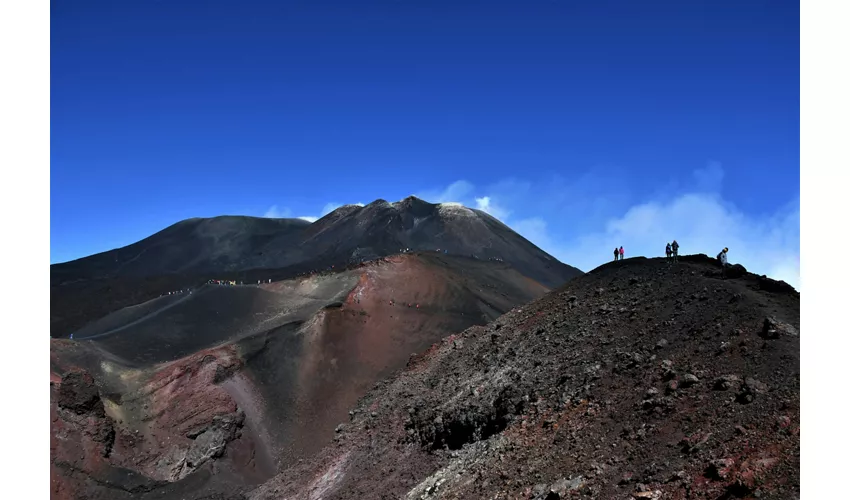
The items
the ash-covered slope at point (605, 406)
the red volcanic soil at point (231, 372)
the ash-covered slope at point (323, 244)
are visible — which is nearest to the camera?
the ash-covered slope at point (605, 406)

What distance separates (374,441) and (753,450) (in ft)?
48.3

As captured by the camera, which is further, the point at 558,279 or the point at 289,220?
the point at 289,220

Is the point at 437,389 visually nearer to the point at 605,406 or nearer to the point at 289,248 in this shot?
the point at 605,406

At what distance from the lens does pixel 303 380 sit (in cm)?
2812

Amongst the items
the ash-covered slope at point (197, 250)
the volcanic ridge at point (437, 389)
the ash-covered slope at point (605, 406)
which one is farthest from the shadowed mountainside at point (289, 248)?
the ash-covered slope at point (605, 406)

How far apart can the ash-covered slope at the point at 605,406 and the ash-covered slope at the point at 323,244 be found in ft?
152

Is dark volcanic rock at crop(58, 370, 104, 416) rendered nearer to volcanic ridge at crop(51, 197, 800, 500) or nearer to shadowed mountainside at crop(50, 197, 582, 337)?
volcanic ridge at crop(51, 197, 800, 500)

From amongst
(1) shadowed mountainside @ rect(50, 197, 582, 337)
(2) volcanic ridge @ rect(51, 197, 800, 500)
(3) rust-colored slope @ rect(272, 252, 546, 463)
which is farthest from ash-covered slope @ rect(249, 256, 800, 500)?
(1) shadowed mountainside @ rect(50, 197, 582, 337)

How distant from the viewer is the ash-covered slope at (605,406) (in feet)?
32.7

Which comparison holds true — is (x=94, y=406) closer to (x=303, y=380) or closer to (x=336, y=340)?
(x=303, y=380)

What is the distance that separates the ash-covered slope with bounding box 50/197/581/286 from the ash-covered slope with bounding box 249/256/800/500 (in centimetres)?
4631

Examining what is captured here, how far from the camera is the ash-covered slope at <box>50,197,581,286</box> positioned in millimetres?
73688

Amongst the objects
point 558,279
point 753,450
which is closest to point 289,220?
point 558,279

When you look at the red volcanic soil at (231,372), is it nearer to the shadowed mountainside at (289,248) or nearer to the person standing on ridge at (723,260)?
the person standing on ridge at (723,260)
